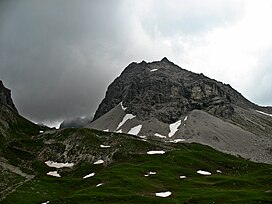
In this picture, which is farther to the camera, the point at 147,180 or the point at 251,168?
the point at 251,168

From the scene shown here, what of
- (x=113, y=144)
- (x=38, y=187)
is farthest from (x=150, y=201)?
(x=113, y=144)

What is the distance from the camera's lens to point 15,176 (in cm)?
10994

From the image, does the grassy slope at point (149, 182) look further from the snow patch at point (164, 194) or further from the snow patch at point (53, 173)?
the snow patch at point (53, 173)

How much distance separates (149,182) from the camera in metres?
88.1

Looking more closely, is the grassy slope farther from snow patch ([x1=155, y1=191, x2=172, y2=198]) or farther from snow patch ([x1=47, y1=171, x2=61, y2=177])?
snow patch ([x1=47, y1=171, x2=61, y2=177])

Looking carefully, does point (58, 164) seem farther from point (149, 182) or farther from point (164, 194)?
point (164, 194)

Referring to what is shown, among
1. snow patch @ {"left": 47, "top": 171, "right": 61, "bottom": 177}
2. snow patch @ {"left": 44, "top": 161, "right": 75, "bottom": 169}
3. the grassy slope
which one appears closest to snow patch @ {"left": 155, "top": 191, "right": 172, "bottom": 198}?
the grassy slope

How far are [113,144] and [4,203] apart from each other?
66.7 m

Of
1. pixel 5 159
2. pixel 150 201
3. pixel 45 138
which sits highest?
pixel 45 138

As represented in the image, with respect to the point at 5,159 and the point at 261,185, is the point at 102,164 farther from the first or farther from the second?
the point at 261,185

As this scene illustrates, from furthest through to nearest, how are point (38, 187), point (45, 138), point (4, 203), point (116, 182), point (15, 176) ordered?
1. point (45, 138)
2. point (15, 176)
3. point (38, 187)
4. point (116, 182)
5. point (4, 203)

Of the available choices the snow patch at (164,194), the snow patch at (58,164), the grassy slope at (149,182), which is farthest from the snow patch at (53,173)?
the snow patch at (164,194)

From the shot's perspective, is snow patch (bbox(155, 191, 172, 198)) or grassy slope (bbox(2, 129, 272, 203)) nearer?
grassy slope (bbox(2, 129, 272, 203))

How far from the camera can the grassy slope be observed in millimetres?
68438
